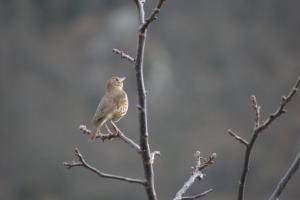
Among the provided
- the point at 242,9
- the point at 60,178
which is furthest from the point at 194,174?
the point at 242,9

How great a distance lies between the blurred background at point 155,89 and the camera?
33.9 metres

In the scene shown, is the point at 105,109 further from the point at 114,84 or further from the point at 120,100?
the point at 114,84

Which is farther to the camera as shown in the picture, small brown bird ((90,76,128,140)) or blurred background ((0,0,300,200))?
blurred background ((0,0,300,200))

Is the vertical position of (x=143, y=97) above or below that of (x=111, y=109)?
below

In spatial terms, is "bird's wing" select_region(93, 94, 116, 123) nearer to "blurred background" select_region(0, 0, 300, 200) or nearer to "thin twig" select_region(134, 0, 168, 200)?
"thin twig" select_region(134, 0, 168, 200)

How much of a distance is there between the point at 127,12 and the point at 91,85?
524 cm

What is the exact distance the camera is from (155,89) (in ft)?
128

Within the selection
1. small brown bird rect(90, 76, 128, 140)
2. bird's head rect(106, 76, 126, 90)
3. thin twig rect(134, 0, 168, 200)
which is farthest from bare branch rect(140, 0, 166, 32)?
bird's head rect(106, 76, 126, 90)

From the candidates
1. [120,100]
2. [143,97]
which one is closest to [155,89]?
[120,100]

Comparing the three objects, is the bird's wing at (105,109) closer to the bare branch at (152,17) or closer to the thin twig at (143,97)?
the thin twig at (143,97)

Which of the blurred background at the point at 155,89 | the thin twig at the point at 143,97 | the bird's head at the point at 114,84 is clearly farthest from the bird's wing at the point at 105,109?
the blurred background at the point at 155,89

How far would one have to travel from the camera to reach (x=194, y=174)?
4375 millimetres

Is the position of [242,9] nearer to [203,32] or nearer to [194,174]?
[203,32]

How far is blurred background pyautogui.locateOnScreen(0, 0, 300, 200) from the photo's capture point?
111ft
